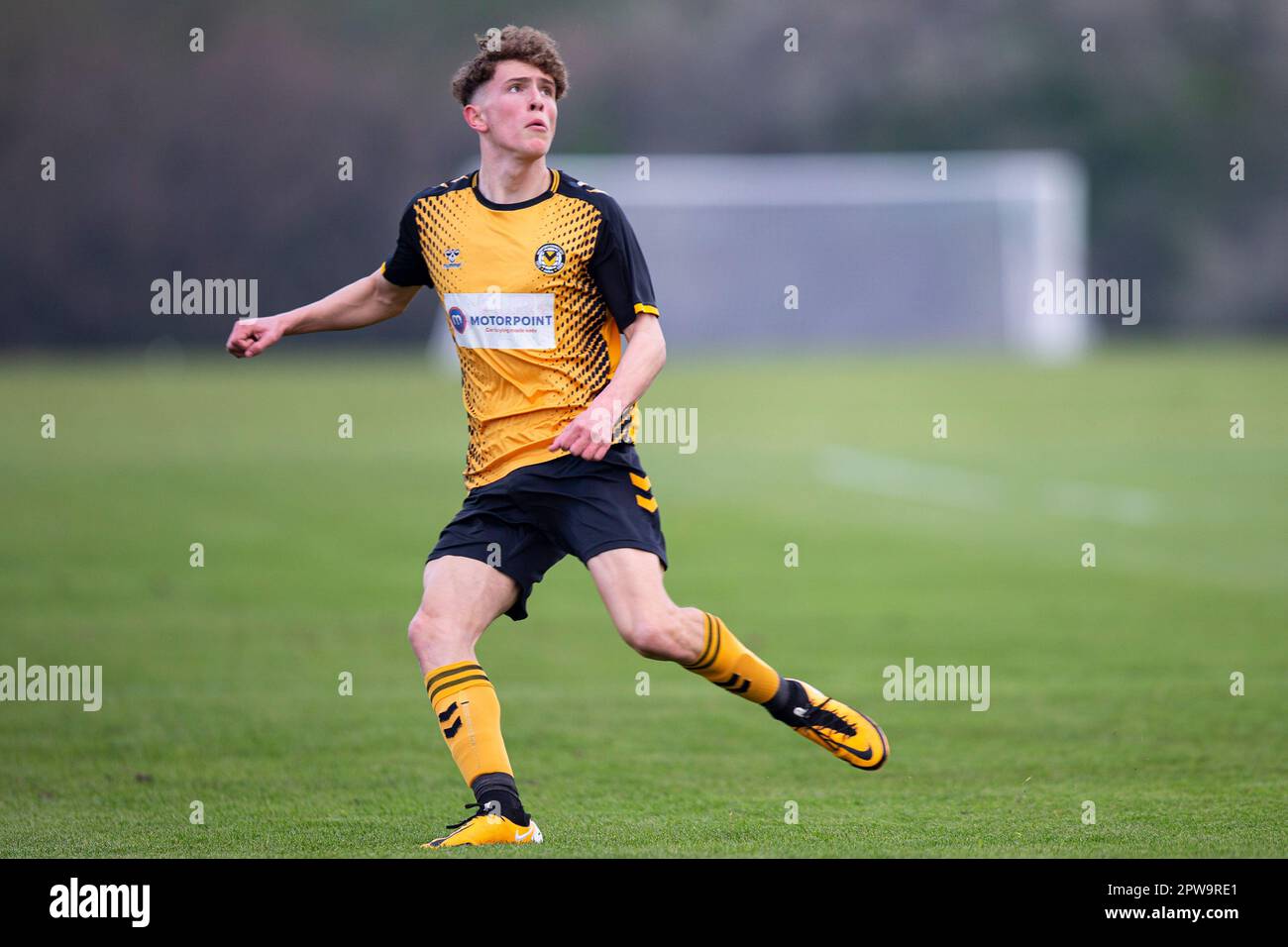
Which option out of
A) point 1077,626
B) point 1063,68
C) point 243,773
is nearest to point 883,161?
point 1063,68

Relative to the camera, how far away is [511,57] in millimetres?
5824

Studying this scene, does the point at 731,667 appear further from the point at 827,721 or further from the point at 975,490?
the point at 975,490

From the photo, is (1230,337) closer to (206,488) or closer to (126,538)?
(206,488)

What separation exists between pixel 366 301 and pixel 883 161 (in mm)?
38991

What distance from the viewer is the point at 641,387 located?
5.65m

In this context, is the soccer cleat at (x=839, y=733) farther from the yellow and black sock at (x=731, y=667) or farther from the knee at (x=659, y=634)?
the knee at (x=659, y=634)

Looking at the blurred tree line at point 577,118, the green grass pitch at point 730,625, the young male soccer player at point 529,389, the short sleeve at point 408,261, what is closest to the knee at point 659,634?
the young male soccer player at point 529,389

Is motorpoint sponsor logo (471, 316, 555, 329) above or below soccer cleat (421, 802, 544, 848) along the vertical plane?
above

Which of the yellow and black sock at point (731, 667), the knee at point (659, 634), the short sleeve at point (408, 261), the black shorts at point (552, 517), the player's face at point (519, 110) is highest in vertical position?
the player's face at point (519, 110)

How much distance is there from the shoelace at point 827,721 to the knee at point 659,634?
2.05ft

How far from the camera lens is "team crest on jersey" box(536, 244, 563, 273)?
5.76 metres

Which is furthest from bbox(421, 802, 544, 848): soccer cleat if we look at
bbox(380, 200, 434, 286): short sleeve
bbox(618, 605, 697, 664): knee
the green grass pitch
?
bbox(380, 200, 434, 286): short sleeve

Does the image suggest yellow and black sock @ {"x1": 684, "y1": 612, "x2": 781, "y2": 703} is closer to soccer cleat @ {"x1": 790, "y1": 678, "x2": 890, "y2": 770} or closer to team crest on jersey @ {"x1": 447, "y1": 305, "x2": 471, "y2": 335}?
soccer cleat @ {"x1": 790, "y1": 678, "x2": 890, "y2": 770}

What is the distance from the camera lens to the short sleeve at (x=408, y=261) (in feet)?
19.7
